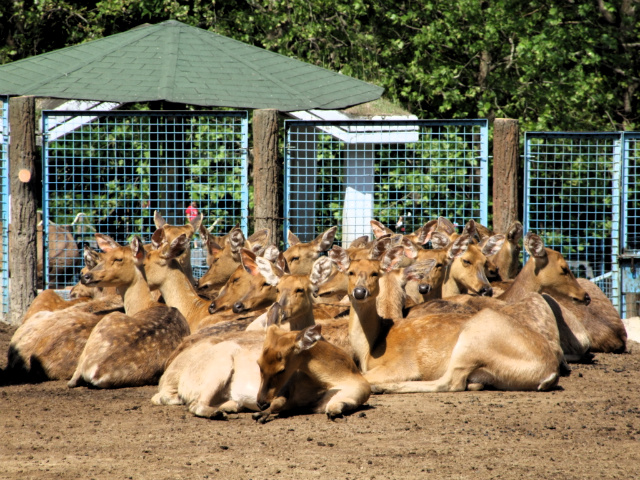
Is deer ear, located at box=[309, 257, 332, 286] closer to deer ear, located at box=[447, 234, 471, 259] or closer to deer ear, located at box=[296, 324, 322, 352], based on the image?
deer ear, located at box=[296, 324, 322, 352]

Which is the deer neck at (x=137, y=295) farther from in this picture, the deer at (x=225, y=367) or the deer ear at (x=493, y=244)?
the deer ear at (x=493, y=244)

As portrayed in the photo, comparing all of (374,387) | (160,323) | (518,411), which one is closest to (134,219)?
(160,323)

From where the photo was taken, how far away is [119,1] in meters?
17.7

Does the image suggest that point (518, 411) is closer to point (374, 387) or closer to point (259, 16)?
point (374, 387)

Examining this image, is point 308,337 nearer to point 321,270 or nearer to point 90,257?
point 321,270

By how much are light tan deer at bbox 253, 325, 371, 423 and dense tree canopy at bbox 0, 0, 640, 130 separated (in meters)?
10.2

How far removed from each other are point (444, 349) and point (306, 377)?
1.31 meters

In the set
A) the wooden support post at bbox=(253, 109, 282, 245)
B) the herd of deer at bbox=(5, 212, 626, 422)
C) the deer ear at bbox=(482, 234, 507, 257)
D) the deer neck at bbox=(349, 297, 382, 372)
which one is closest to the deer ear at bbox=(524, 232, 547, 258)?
the herd of deer at bbox=(5, 212, 626, 422)

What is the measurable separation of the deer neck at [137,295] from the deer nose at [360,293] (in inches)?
107

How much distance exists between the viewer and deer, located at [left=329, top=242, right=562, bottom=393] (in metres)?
6.62

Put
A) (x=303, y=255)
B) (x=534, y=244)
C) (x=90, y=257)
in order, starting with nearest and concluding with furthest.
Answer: (x=534, y=244) → (x=90, y=257) → (x=303, y=255)

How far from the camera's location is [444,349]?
6809mm

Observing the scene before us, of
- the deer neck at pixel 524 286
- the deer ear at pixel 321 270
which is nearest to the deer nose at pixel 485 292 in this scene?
the deer neck at pixel 524 286

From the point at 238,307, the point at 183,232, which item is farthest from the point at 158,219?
the point at 238,307
